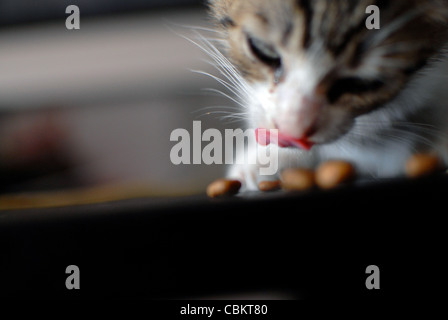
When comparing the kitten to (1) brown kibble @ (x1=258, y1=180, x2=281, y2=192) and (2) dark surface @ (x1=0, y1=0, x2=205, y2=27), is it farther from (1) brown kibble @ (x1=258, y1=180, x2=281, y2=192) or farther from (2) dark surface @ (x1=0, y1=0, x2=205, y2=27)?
(2) dark surface @ (x1=0, y1=0, x2=205, y2=27)

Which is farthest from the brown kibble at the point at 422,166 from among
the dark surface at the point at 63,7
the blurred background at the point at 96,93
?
the dark surface at the point at 63,7

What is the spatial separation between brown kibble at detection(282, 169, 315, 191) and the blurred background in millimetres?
645

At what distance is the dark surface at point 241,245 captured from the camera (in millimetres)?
304

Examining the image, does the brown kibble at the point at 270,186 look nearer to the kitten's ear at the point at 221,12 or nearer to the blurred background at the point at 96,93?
the kitten's ear at the point at 221,12

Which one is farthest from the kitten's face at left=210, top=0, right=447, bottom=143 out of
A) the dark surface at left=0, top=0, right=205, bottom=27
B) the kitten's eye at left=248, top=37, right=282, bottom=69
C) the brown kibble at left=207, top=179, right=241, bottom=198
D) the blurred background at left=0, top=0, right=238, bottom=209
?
the dark surface at left=0, top=0, right=205, bottom=27

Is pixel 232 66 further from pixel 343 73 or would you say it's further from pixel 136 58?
pixel 136 58

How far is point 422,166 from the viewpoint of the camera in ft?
1.21

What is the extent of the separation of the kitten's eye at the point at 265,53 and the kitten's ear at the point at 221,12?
0.07 metres

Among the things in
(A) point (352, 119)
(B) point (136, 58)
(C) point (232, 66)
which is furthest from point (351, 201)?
(B) point (136, 58)

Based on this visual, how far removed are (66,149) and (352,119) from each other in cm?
134

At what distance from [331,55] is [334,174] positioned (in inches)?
5.6

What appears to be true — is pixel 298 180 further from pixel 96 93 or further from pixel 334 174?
pixel 96 93

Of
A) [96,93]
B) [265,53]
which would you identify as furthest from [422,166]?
[96,93]

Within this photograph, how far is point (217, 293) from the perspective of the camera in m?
0.33
